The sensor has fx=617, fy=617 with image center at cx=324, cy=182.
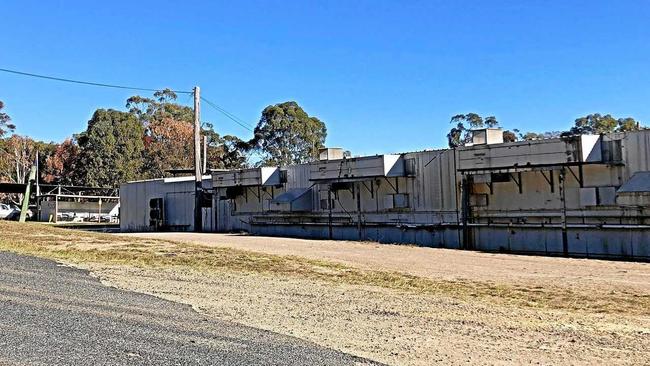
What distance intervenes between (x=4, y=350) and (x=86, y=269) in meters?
7.37

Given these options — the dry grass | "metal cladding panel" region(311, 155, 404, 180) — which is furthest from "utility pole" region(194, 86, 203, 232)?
the dry grass

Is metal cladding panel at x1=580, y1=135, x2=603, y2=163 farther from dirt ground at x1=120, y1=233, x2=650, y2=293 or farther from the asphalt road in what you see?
the asphalt road

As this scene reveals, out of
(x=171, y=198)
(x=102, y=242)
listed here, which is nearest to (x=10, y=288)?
(x=102, y=242)

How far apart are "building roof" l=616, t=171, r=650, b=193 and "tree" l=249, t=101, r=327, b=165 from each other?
4686 cm

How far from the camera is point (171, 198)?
3912cm

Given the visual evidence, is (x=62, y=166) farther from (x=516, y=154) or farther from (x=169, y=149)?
(x=516, y=154)

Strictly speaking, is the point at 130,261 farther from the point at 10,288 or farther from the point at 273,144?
the point at 273,144

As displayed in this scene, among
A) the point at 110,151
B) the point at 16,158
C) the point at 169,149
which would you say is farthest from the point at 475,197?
the point at 16,158

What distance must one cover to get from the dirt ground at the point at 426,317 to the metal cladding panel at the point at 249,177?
18.5m

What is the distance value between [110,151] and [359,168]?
4662cm

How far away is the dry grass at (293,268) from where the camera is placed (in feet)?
35.2

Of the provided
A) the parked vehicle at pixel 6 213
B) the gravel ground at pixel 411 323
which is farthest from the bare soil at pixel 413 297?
the parked vehicle at pixel 6 213

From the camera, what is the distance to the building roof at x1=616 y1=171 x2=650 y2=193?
19125 millimetres

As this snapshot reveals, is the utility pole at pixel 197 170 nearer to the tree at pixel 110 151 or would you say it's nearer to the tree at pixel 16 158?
the tree at pixel 110 151
